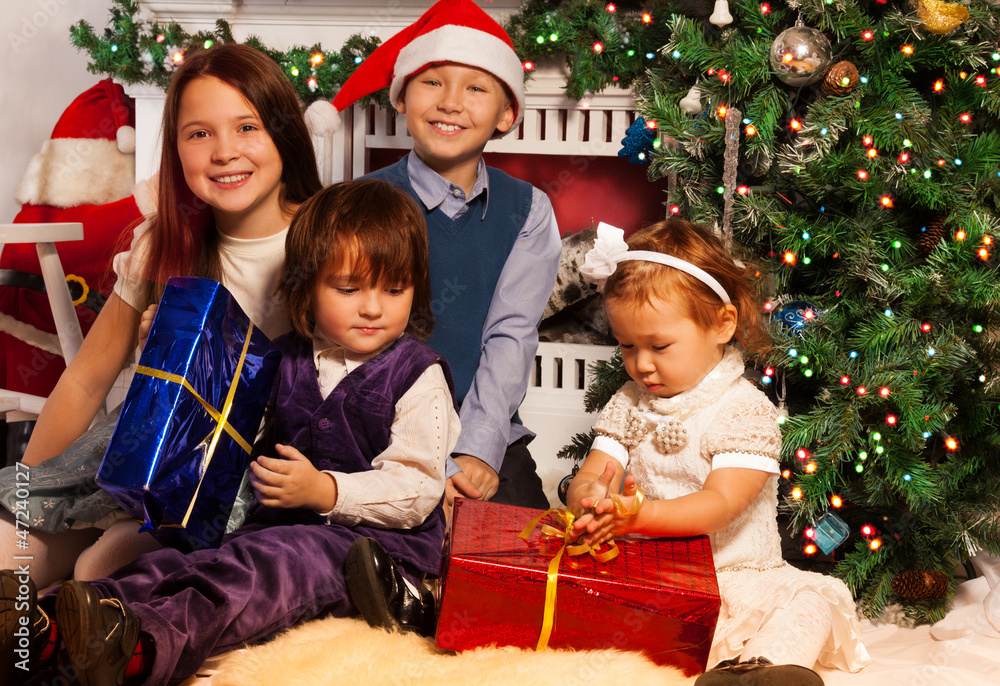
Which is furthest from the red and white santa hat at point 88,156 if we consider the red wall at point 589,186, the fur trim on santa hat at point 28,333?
the red wall at point 589,186

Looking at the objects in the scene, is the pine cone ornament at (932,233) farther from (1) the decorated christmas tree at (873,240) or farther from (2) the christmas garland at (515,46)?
(2) the christmas garland at (515,46)

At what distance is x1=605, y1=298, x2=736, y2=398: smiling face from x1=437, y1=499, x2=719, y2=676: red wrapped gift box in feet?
1.01

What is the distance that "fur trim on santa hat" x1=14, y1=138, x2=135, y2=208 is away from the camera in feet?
6.98

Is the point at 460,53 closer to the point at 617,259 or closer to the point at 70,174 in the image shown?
the point at 617,259

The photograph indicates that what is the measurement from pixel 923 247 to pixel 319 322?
1109mm

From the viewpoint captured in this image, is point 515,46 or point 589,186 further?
point 589,186

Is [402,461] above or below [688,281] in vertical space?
below

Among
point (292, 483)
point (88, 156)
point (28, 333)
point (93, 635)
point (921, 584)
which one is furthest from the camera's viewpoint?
point (88, 156)

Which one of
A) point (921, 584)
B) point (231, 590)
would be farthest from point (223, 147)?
point (921, 584)

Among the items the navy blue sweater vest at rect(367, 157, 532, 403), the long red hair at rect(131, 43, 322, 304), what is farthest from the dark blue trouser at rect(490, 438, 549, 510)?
the long red hair at rect(131, 43, 322, 304)

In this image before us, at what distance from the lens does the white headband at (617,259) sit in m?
1.26

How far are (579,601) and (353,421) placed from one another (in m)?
0.45

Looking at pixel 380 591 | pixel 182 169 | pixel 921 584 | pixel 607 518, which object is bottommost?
pixel 921 584

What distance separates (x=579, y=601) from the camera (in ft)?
3.47
